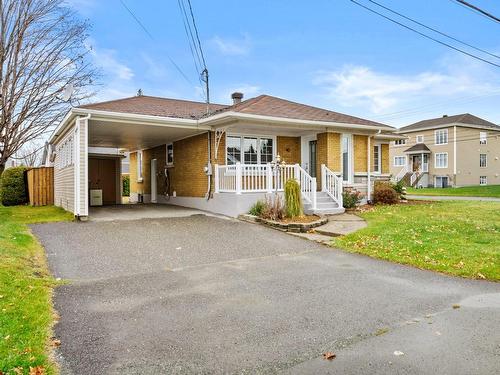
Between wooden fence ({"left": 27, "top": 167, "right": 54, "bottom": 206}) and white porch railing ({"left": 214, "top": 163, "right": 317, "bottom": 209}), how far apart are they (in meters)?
9.94

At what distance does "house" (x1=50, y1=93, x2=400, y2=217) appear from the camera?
1245cm

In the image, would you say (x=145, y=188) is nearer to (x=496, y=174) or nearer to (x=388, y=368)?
(x=388, y=368)

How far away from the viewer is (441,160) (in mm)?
42812

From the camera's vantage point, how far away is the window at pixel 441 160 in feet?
139

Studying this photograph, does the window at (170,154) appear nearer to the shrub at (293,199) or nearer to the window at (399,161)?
the shrub at (293,199)

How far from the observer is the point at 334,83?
69.2 ft

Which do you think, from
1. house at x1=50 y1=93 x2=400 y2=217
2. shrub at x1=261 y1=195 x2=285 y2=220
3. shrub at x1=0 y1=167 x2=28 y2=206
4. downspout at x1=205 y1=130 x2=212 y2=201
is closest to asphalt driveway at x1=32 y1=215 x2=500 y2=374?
shrub at x1=261 y1=195 x2=285 y2=220

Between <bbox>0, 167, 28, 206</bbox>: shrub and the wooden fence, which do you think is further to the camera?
<bbox>0, 167, 28, 206</bbox>: shrub

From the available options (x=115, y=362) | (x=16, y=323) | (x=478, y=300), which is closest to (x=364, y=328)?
(x=478, y=300)

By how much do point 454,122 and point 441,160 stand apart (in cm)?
444

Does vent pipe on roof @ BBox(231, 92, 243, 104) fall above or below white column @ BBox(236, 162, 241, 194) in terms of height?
above

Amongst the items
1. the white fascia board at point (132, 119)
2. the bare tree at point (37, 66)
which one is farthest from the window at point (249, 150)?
the bare tree at point (37, 66)

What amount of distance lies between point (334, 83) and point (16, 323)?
20.1 meters

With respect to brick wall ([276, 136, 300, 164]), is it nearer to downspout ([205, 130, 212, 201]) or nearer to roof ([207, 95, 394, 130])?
roof ([207, 95, 394, 130])
